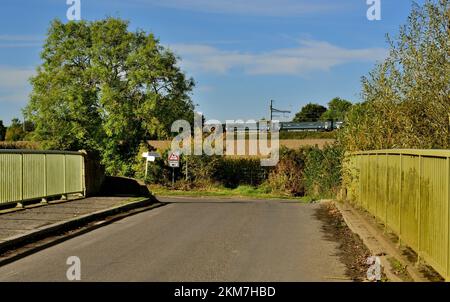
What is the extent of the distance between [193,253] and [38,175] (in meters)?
8.06

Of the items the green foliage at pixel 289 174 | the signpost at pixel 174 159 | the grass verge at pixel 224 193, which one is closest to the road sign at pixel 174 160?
the signpost at pixel 174 159

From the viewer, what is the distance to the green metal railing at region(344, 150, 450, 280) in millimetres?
7004

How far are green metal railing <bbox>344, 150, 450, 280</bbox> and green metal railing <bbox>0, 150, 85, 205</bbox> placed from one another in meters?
9.03

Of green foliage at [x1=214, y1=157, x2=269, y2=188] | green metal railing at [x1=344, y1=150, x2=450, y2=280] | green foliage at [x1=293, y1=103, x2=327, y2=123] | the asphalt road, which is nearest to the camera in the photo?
green metal railing at [x1=344, y1=150, x2=450, y2=280]

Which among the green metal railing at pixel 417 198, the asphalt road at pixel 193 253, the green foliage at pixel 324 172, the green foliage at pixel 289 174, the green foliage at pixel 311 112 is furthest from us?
the green foliage at pixel 311 112

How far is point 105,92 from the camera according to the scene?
4019 cm

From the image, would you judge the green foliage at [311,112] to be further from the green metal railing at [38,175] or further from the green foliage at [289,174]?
the green metal railing at [38,175]

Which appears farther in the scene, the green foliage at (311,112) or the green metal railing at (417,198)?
the green foliage at (311,112)

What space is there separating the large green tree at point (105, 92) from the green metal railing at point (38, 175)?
69.3 ft

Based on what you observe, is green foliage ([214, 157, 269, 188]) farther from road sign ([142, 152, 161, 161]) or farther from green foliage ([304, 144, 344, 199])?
green foliage ([304, 144, 344, 199])

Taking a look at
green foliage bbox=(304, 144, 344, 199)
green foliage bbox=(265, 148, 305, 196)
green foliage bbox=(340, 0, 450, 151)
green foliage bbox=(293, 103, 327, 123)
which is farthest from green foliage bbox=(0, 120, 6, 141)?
green foliage bbox=(340, 0, 450, 151)

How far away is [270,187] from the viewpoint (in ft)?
115

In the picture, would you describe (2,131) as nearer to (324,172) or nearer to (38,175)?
(324,172)

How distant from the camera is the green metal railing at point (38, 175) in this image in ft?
48.6
